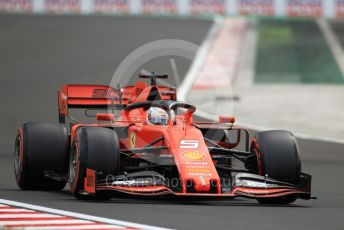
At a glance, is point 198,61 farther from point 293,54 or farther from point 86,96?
point 86,96

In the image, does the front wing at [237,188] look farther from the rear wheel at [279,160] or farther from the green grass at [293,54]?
the green grass at [293,54]

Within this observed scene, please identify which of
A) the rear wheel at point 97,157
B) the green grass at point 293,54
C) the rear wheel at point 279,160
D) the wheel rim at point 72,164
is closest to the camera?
the rear wheel at point 97,157

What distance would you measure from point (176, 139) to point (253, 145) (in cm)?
137

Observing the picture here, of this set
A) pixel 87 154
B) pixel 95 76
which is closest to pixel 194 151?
Answer: pixel 87 154

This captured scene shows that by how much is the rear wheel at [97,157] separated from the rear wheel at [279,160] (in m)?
1.95

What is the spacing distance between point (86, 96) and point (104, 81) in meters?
17.5

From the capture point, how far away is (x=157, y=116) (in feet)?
47.2

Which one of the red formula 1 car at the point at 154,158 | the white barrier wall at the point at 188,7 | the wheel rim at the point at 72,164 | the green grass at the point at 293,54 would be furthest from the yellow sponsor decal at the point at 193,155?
the white barrier wall at the point at 188,7

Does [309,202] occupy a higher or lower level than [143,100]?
lower

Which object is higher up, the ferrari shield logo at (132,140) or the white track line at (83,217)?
the ferrari shield logo at (132,140)

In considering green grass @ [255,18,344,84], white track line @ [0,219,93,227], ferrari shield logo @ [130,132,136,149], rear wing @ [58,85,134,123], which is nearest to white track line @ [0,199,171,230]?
white track line @ [0,219,93,227]

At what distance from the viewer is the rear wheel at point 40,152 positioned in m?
15.0

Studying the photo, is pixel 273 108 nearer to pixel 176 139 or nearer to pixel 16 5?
pixel 176 139

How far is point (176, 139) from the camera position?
13.7m
